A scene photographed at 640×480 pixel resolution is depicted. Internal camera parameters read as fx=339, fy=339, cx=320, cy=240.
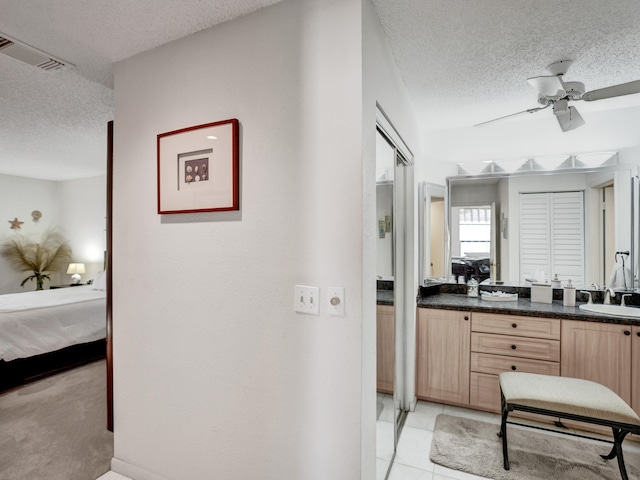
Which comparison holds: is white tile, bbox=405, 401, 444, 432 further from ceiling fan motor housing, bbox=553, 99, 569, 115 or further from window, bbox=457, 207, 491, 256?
ceiling fan motor housing, bbox=553, 99, 569, 115

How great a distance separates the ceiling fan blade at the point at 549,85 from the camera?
2.09m

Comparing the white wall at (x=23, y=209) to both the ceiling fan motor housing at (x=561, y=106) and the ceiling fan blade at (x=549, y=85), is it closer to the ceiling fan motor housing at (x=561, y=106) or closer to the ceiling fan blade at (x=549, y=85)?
the ceiling fan blade at (x=549, y=85)

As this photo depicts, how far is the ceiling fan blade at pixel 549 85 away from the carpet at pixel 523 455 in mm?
2348

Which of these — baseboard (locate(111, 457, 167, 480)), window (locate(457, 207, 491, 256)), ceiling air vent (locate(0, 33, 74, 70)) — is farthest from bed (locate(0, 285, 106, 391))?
window (locate(457, 207, 491, 256))

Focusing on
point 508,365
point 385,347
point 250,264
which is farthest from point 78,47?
point 508,365

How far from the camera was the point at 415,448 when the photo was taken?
2281 millimetres

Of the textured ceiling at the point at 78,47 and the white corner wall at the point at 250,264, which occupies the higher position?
the textured ceiling at the point at 78,47

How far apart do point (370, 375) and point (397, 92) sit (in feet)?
5.54

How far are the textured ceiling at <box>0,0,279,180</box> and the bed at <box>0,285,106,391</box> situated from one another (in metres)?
1.92

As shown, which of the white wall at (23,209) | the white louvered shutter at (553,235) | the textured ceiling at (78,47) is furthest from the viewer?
Result: the white wall at (23,209)

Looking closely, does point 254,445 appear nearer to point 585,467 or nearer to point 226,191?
point 226,191

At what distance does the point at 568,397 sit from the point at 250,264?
6.38 ft

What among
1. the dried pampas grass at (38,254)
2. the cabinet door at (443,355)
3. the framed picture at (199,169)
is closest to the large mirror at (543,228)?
the cabinet door at (443,355)

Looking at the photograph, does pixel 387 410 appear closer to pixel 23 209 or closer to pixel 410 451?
pixel 410 451
